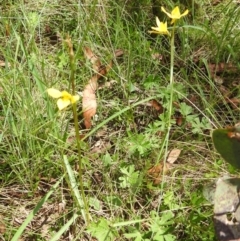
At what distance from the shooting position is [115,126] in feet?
7.48

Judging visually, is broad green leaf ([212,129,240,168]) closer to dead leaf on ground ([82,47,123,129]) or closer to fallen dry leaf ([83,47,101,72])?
dead leaf on ground ([82,47,123,129])

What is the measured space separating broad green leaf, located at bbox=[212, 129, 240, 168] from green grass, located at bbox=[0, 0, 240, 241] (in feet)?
0.98

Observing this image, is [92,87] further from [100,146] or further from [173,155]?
[173,155]

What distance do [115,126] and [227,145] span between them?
706 millimetres

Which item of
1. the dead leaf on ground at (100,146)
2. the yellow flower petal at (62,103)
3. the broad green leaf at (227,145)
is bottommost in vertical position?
the dead leaf on ground at (100,146)

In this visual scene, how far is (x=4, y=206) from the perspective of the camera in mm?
2027

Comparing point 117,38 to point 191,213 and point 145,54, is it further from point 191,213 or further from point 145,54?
point 191,213

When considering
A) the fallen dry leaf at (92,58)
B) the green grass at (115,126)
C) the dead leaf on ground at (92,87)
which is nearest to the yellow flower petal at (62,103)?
the green grass at (115,126)

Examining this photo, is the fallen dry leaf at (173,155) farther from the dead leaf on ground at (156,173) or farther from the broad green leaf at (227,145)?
the broad green leaf at (227,145)

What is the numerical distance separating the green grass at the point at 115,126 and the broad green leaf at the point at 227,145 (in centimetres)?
30

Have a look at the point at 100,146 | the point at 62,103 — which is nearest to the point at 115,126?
the point at 100,146

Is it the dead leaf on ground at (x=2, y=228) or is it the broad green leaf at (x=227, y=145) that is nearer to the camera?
the broad green leaf at (x=227, y=145)

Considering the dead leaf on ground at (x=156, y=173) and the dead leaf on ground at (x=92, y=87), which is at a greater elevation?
the dead leaf on ground at (x=92, y=87)

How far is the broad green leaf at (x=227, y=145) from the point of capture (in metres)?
1.65
